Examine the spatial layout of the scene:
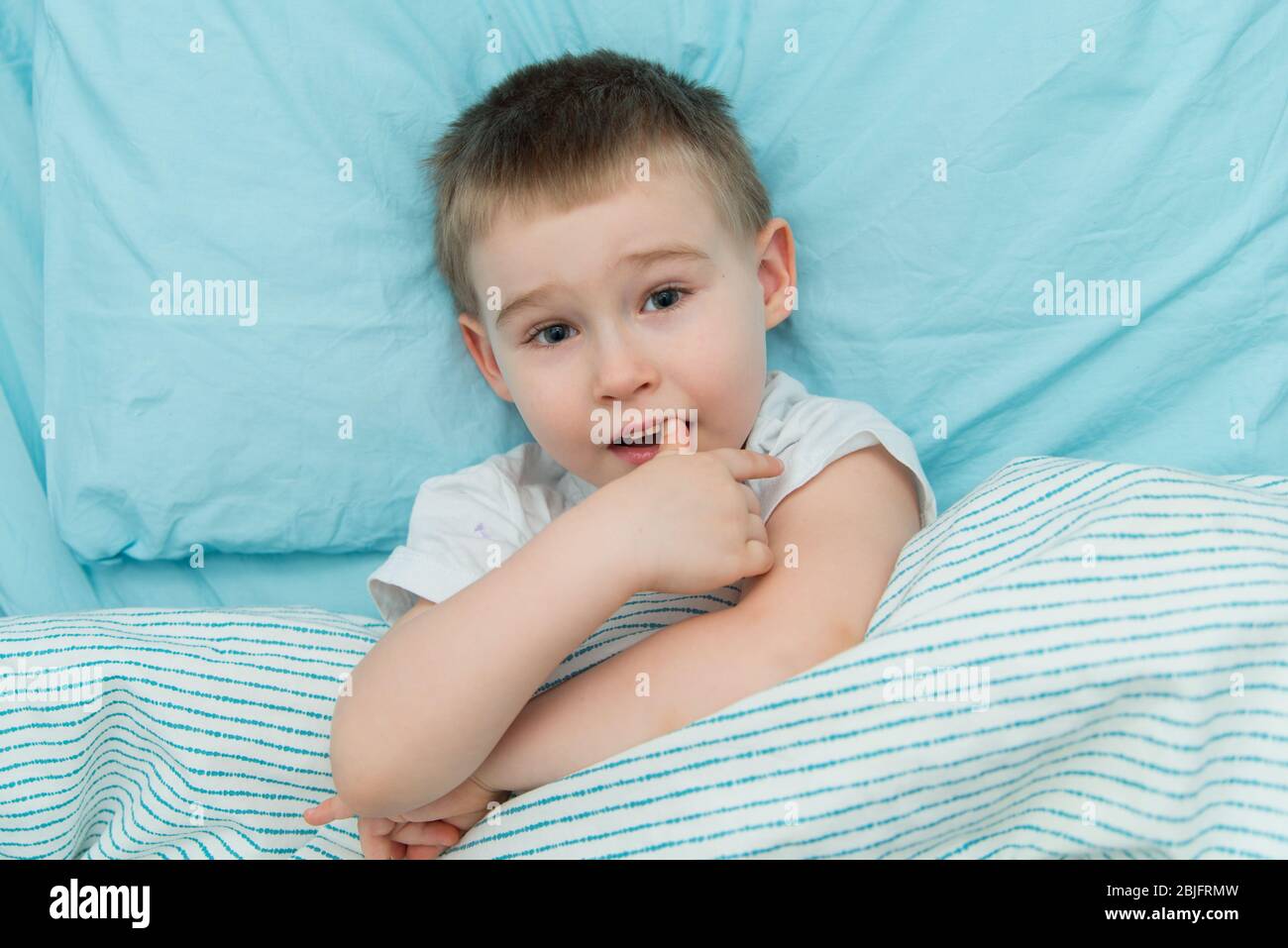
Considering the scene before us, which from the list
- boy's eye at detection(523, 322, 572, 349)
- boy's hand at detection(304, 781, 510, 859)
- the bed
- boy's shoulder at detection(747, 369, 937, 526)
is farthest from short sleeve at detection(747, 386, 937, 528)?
boy's hand at detection(304, 781, 510, 859)

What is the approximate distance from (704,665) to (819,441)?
0.86ft

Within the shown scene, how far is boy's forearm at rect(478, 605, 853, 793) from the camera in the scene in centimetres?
87

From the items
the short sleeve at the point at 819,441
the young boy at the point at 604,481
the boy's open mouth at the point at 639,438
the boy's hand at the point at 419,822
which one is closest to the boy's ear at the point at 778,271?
the young boy at the point at 604,481

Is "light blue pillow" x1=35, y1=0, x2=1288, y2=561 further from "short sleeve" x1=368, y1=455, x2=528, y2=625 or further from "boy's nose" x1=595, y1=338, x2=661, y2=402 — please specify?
"boy's nose" x1=595, y1=338, x2=661, y2=402

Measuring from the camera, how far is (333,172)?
3.95 feet

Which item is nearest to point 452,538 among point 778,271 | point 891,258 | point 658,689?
point 658,689

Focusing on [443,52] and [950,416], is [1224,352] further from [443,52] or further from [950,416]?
[443,52]

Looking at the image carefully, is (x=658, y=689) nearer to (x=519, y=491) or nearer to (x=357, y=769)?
(x=357, y=769)

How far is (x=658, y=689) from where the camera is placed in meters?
0.88

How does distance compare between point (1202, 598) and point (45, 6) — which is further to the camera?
point (45, 6)

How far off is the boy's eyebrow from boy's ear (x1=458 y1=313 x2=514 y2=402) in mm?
138

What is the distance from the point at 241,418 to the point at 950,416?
775mm

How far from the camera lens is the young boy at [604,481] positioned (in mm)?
851
